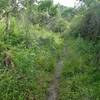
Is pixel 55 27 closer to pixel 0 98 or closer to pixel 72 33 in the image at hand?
pixel 72 33

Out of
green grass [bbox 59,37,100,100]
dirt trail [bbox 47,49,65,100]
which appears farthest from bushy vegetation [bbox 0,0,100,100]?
dirt trail [bbox 47,49,65,100]

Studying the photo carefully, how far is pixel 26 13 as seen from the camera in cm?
1077

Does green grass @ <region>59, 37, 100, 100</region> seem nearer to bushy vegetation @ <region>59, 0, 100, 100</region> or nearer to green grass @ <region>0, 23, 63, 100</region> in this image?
bushy vegetation @ <region>59, 0, 100, 100</region>

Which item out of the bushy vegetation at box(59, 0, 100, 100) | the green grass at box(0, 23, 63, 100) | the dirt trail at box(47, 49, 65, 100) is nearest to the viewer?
the green grass at box(0, 23, 63, 100)

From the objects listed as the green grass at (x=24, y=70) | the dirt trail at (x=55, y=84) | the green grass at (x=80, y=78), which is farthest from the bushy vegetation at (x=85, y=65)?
the green grass at (x=24, y=70)

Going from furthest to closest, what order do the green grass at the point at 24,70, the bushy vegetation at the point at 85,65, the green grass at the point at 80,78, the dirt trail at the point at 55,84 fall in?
the bushy vegetation at the point at 85,65, the green grass at the point at 80,78, the dirt trail at the point at 55,84, the green grass at the point at 24,70

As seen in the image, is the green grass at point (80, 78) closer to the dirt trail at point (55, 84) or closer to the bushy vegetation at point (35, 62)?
the bushy vegetation at point (35, 62)

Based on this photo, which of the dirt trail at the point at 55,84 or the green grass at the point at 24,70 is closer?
the green grass at the point at 24,70

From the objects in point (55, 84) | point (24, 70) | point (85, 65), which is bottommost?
point (55, 84)

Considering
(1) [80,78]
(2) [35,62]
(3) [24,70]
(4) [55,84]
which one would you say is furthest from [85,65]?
(3) [24,70]

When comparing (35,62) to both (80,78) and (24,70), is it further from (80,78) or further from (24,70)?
(80,78)

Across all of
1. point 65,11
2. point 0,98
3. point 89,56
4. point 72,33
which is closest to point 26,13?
point 89,56

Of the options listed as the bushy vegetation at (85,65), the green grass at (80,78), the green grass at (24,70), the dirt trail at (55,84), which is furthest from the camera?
the bushy vegetation at (85,65)

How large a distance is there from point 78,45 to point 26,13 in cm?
360
